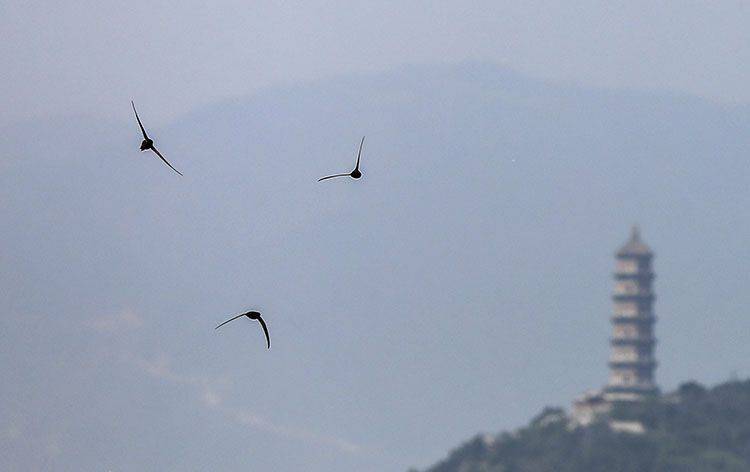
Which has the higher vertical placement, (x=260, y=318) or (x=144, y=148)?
(x=144, y=148)

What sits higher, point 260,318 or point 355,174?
point 355,174
